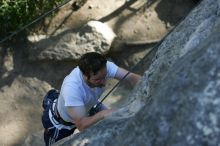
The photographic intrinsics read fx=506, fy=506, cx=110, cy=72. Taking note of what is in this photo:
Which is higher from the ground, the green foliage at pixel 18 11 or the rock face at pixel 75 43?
the green foliage at pixel 18 11

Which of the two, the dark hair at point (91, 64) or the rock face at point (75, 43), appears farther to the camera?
the rock face at point (75, 43)

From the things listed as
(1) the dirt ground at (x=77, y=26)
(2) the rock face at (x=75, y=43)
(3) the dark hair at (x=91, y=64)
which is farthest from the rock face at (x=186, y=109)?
(1) the dirt ground at (x=77, y=26)

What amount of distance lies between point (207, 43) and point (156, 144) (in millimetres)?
A: 462

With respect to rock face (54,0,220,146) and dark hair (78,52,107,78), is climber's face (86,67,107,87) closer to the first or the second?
dark hair (78,52,107,78)

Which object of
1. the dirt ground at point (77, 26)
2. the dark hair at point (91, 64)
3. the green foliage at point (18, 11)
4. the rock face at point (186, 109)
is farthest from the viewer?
the dirt ground at point (77, 26)

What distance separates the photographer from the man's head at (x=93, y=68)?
3398 millimetres

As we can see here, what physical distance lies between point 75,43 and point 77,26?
0.92 feet

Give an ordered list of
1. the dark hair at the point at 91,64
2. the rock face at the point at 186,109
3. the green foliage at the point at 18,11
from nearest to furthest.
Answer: the rock face at the point at 186,109 < the dark hair at the point at 91,64 < the green foliage at the point at 18,11

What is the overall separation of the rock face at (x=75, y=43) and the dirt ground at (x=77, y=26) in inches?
4.8

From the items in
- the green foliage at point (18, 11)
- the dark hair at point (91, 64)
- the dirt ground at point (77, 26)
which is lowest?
the dirt ground at point (77, 26)

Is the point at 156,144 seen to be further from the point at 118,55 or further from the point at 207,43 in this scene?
the point at 118,55

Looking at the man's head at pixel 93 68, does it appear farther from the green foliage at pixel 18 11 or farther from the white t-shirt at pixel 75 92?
the green foliage at pixel 18 11

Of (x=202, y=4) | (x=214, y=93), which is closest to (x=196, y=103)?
(x=214, y=93)

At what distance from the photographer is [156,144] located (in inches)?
78.8
